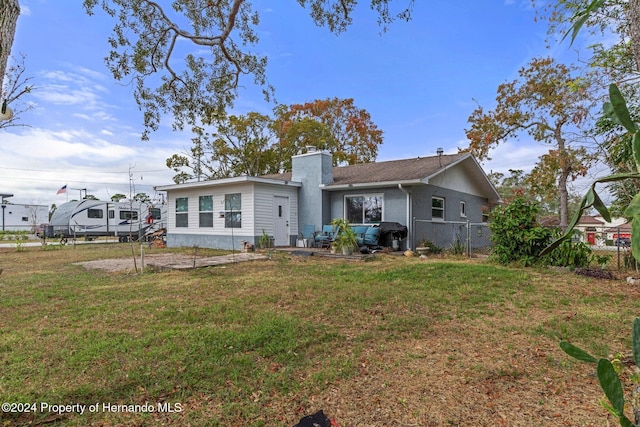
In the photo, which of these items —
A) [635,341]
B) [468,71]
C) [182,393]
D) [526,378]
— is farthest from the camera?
[468,71]

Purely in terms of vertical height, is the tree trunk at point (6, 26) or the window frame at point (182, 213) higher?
the tree trunk at point (6, 26)

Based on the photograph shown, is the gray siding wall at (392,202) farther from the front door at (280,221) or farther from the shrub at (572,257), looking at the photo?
the shrub at (572,257)

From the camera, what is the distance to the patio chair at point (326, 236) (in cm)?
1261

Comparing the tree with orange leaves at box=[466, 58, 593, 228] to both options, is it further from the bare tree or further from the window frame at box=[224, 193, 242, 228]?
the bare tree

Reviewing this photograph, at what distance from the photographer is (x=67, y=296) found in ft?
19.9

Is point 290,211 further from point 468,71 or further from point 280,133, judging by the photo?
point 280,133

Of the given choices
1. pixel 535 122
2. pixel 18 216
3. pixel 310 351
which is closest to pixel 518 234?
pixel 310 351

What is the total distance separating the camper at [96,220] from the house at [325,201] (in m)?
8.96

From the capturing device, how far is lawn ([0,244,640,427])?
2.60 m

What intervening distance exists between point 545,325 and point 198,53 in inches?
319

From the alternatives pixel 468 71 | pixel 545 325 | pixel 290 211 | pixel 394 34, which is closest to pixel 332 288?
pixel 545 325

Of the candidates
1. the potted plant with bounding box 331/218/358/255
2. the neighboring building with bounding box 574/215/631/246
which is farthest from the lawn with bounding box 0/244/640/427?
the potted plant with bounding box 331/218/358/255

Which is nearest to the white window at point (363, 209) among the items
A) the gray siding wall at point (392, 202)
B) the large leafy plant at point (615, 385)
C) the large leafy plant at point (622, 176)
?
the gray siding wall at point (392, 202)

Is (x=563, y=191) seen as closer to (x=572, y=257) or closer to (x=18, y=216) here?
(x=572, y=257)
